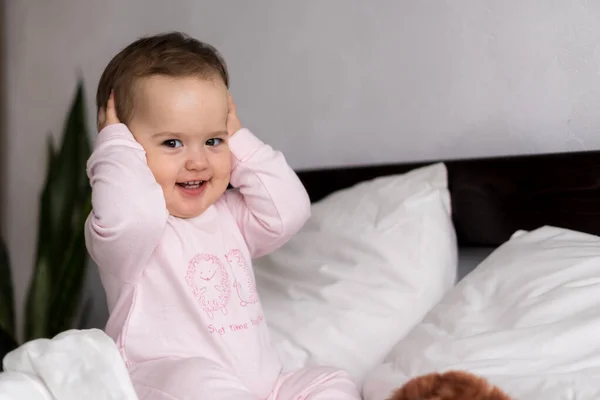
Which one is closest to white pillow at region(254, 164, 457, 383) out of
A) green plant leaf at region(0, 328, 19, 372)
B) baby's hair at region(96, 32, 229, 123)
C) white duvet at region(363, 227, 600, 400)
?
white duvet at region(363, 227, 600, 400)

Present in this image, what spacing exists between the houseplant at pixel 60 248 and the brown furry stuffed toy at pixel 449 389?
4.49 ft

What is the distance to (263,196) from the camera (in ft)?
3.58

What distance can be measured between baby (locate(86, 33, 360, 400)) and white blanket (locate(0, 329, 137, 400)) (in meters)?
0.15

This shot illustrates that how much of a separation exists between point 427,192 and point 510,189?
0.15 m

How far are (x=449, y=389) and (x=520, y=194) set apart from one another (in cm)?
63

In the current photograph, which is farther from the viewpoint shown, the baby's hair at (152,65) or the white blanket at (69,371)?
the baby's hair at (152,65)

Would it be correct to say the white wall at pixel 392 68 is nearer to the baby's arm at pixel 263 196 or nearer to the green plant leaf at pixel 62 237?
the green plant leaf at pixel 62 237

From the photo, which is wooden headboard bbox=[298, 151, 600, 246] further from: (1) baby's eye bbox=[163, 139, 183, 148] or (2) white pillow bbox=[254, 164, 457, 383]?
(1) baby's eye bbox=[163, 139, 183, 148]

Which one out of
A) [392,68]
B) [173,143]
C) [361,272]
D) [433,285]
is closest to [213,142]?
[173,143]

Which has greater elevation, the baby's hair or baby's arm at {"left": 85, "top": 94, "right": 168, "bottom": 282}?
the baby's hair

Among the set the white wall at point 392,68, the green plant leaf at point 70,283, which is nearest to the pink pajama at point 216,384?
the white wall at point 392,68

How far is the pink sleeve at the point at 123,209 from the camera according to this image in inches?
35.7

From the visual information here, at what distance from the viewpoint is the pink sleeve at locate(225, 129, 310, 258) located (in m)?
1.09

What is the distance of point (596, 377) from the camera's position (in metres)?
0.79
